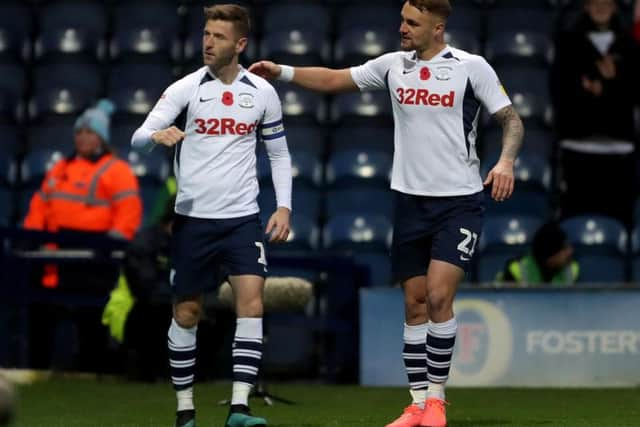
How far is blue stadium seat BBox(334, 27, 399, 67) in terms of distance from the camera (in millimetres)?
14281

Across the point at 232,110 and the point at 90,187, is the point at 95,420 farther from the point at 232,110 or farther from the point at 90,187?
the point at 90,187

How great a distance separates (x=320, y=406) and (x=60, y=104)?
5.57m

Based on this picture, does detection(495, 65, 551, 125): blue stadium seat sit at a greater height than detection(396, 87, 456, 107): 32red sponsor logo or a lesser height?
lesser

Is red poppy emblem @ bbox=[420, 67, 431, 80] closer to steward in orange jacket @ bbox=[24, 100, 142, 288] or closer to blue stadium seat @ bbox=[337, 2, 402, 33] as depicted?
steward in orange jacket @ bbox=[24, 100, 142, 288]

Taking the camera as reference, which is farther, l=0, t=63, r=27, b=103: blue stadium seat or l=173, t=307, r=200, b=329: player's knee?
l=0, t=63, r=27, b=103: blue stadium seat

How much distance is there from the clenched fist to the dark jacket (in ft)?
21.6

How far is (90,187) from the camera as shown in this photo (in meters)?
12.2

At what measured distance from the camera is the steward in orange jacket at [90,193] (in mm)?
12234

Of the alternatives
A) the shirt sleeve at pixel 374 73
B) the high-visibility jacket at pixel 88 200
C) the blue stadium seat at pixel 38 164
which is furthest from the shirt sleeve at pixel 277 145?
the blue stadium seat at pixel 38 164

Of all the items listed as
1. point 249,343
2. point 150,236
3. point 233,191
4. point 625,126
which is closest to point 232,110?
point 233,191

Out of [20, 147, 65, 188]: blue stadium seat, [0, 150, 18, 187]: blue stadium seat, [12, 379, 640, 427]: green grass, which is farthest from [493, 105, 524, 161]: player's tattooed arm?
[0, 150, 18, 187]: blue stadium seat

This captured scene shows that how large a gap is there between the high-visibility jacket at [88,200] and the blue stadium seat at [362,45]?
281 cm

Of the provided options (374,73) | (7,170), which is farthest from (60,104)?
(374,73)

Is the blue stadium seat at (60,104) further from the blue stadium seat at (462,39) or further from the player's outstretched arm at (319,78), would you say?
the player's outstretched arm at (319,78)
